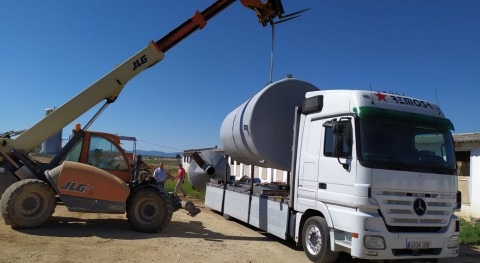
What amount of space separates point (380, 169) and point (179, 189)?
16.2m

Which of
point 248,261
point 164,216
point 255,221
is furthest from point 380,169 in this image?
point 164,216

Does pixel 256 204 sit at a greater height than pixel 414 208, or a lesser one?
lesser

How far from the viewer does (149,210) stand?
11.0 metres

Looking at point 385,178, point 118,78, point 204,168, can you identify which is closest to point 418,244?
point 385,178

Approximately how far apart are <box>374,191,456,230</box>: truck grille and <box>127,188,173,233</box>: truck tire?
5.69m

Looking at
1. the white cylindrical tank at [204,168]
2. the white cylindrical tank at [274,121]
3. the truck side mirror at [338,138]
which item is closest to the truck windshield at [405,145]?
the truck side mirror at [338,138]

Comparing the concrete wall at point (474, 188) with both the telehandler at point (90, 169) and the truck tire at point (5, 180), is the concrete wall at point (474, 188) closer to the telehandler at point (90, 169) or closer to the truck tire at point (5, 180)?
the telehandler at point (90, 169)

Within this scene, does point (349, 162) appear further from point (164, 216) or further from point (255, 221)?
point (164, 216)

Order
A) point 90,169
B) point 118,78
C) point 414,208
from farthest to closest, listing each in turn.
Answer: point 118,78 → point 90,169 → point 414,208

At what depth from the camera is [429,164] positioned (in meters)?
7.79

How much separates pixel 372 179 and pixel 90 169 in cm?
649

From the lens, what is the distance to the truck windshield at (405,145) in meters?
7.54

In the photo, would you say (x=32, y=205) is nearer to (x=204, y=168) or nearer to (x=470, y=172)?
(x=204, y=168)

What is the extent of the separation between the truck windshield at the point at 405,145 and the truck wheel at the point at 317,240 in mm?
1561
